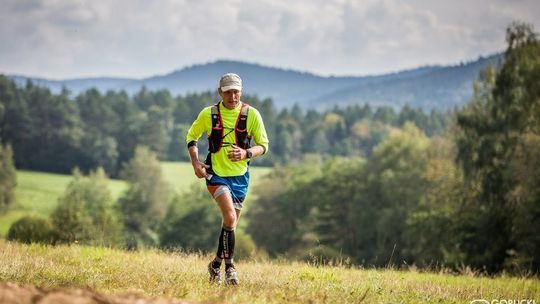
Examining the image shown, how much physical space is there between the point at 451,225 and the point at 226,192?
31.1 metres

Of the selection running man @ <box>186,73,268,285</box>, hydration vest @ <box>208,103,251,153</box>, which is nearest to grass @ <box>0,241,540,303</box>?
running man @ <box>186,73,268,285</box>

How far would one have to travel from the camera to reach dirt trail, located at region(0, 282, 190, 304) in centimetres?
439

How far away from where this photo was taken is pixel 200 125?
8.35m

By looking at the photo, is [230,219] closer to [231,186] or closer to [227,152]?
[231,186]

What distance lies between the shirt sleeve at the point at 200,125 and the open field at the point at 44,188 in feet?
199

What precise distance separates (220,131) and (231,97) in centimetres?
44

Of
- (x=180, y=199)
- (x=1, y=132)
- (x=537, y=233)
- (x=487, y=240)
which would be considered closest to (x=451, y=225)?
(x=487, y=240)

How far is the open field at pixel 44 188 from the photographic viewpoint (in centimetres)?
7815

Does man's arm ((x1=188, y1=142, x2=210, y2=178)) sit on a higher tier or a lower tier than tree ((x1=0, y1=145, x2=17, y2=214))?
higher

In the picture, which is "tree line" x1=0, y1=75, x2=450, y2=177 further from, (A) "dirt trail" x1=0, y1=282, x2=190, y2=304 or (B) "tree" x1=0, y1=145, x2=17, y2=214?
(A) "dirt trail" x1=0, y1=282, x2=190, y2=304

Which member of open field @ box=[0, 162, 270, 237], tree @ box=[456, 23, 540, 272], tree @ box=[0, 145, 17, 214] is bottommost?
open field @ box=[0, 162, 270, 237]

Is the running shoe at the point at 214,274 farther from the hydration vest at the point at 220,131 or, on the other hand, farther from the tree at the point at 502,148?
the tree at the point at 502,148

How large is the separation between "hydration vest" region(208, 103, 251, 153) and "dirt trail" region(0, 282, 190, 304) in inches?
137

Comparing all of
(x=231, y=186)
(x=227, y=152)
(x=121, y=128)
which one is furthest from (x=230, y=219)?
(x=121, y=128)
